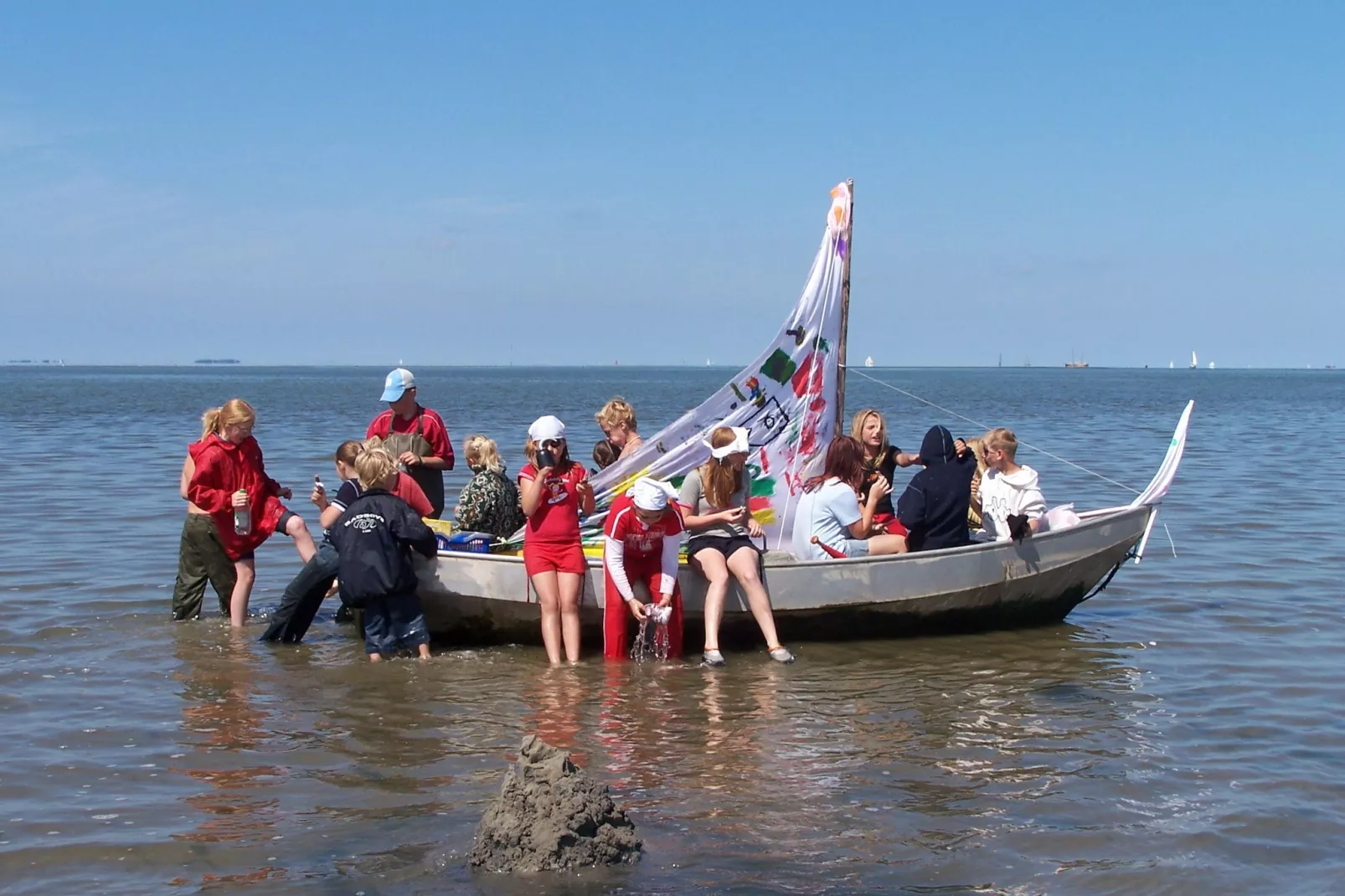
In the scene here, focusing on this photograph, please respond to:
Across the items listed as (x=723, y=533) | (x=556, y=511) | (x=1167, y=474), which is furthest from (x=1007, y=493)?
(x=556, y=511)

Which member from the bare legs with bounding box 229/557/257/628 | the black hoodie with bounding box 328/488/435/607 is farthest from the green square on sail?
the bare legs with bounding box 229/557/257/628

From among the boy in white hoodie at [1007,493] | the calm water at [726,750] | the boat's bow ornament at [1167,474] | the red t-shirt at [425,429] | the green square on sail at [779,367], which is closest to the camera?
the calm water at [726,750]

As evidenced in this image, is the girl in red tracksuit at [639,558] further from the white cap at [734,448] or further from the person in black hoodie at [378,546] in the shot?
the person in black hoodie at [378,546]

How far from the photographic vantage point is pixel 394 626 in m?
8.67

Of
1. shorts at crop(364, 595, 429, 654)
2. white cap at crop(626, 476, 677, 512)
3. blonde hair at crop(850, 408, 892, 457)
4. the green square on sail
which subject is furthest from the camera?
the green square on sail

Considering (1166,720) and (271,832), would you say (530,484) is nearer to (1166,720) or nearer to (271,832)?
(271,832)

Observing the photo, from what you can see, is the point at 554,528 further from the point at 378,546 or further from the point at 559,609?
the point at 378,546

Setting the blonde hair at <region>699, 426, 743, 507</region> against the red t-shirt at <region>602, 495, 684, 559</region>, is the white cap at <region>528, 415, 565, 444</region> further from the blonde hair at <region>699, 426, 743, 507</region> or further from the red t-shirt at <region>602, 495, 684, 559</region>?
the blonde hair at <region>699, 426, 743, 507</region>

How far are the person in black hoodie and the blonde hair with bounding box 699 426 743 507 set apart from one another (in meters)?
1.76

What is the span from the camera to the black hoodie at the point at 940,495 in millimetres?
9156

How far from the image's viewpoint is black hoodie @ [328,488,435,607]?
8336 millimetres

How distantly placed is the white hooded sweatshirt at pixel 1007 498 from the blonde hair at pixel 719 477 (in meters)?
2.11

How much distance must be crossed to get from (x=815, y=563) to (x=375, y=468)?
2867 mm

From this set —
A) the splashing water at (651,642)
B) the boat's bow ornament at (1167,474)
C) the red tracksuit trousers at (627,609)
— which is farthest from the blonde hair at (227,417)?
the boat's bow ornament at (1167,474)
